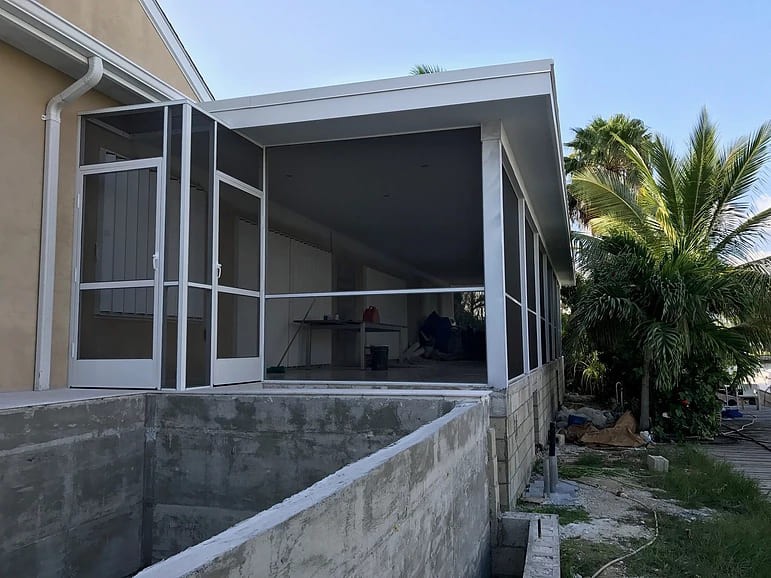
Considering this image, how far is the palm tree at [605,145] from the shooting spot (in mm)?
20172

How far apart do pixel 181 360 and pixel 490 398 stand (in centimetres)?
248

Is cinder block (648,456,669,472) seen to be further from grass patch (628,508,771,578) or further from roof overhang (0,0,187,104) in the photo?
roof overhang (0,0,187,104)

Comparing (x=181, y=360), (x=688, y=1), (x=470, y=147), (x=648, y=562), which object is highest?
(x=688, y=1)

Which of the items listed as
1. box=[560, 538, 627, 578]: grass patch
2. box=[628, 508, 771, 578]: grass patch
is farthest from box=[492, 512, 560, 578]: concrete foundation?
box=[628, 508, 771, 578]: grass patch

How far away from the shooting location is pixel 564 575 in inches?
158

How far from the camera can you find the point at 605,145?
66.6 feet

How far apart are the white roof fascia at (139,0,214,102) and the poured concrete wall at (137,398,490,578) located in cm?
505

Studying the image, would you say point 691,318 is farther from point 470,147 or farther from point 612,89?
point 612,89

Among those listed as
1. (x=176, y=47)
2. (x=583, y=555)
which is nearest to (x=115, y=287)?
(x=176, y=47)

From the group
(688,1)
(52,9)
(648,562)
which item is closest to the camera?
(648,562)

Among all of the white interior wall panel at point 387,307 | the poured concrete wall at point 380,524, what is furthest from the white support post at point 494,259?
the white interior wall panel at point 387,307

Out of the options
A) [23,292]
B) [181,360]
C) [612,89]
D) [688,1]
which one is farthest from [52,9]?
[612,89]

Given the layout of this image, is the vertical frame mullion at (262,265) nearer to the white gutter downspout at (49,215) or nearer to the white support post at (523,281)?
the white gutter downspout at (49,215)

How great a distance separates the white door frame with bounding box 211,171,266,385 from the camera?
17.8ft
